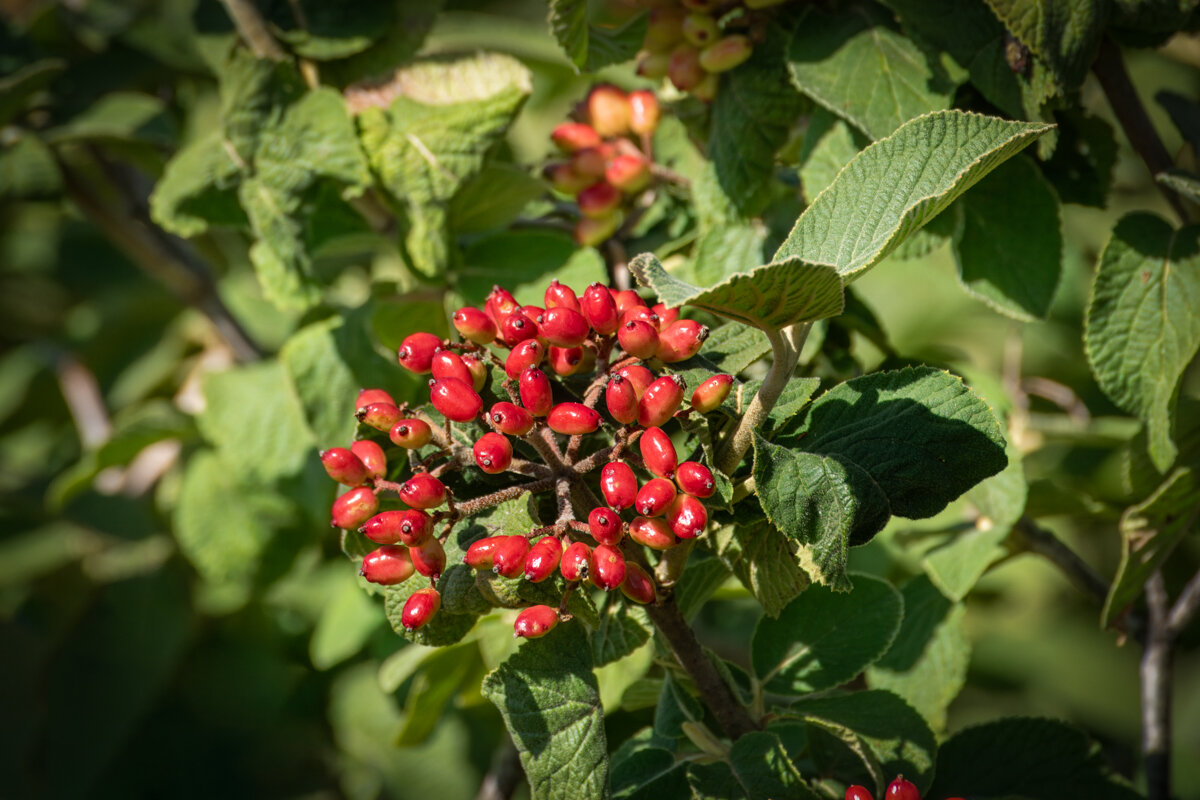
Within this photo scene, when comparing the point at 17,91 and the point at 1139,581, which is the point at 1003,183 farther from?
the point at 17,91

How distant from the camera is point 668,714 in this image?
786 mm

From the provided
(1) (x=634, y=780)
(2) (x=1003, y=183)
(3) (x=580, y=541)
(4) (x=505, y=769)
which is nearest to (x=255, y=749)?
(4) (x=505, y=769)

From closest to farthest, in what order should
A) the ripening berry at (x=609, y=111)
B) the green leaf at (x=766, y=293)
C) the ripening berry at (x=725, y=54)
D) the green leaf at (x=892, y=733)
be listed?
1. the green leaf at (x=766, y=293)
2. the green leaf at (x=892, y=733)
3. the ripening berry at (x=725, y=54)
4. the ripening berry at (x=609, y=111)

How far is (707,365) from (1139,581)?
500 millimetres

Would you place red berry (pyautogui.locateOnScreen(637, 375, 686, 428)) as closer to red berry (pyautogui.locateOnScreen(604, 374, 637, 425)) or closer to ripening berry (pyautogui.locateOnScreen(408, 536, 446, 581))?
red berry (pyautogui.locateOnScreen(604, 374, 637, 425))

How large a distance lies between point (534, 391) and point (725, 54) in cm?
43

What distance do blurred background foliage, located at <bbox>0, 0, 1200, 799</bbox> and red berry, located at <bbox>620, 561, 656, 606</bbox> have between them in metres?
0.29

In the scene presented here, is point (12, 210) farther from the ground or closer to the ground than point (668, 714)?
closer to the ground

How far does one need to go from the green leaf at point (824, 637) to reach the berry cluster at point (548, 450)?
0.69ft

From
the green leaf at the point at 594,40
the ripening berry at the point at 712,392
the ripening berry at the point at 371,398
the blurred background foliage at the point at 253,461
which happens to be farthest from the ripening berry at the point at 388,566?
the green leaf at the point at 594,40

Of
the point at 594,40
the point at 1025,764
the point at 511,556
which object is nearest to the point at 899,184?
the point at 511,556

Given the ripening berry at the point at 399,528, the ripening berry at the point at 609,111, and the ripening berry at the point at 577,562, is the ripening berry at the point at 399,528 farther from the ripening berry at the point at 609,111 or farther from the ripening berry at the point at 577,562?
the ripening berry at the point at 609,111

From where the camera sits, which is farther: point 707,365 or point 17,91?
point 17,91

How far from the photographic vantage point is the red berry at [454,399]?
23.7 inches
